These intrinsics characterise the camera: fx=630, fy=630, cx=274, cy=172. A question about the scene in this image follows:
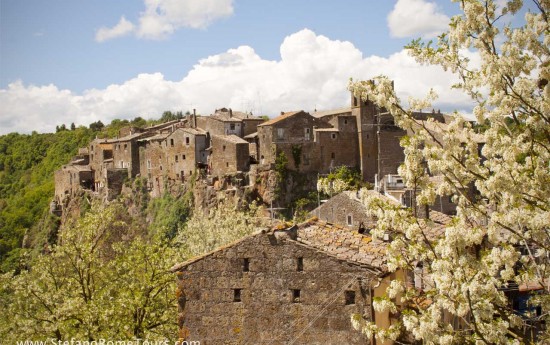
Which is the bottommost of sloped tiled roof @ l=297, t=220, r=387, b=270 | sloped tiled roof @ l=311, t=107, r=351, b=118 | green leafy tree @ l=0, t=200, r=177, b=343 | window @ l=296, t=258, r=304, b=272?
Result: green leafy tree @ l=0, t=200, r=177, b=343

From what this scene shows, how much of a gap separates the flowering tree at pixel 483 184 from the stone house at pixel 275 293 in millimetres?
3207

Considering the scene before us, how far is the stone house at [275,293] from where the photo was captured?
1360 cm

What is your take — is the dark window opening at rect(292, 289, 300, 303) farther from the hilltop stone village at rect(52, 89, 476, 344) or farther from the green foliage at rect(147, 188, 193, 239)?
the green foliage at rect(147, 188, 193, 239)

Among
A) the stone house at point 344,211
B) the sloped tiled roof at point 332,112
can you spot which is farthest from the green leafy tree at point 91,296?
the sloped tiled roof at point 332,112

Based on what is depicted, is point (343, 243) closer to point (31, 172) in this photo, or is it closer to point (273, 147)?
point (273, 147)

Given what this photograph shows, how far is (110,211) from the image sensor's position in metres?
22.4

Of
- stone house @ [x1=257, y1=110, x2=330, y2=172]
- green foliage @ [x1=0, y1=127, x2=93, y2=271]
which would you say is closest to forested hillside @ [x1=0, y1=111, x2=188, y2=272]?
green foliage @ [x1=0, y1=127, x2=93, y2=271]

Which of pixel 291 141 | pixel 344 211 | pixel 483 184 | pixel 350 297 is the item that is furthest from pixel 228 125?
pixel 483 184

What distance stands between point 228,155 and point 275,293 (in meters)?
48.5

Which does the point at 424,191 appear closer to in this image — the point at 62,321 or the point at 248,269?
the point at 248,269

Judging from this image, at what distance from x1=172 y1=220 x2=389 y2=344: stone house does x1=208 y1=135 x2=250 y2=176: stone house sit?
4737 centimetres

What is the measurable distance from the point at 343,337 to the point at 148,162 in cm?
6365

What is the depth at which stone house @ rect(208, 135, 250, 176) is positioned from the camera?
61375 millimetres

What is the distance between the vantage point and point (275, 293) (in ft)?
44.9
